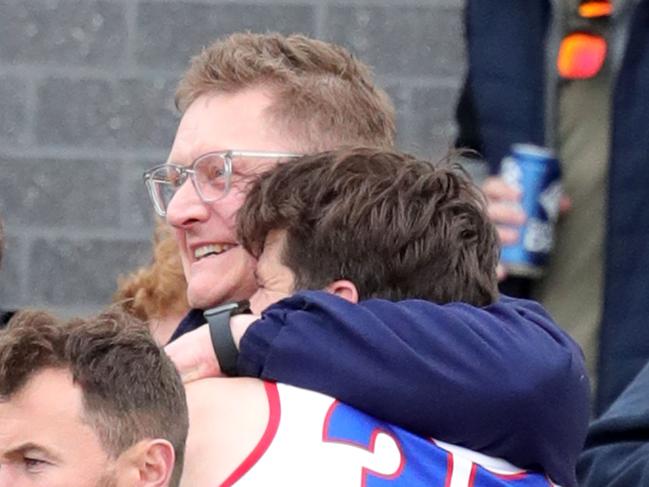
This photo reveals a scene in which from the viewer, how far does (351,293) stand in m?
2.50

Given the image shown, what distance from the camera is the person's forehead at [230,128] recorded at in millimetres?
2928

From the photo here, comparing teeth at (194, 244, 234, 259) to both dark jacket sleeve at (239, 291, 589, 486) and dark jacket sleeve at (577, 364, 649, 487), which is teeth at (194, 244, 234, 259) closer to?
dark jacket sleeve at (239, 291, 589, 486)

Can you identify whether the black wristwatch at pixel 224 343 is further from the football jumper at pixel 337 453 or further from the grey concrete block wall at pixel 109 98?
the grey concrete block wall at pixel 109 98

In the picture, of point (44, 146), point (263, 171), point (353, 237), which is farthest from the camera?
point (44, 146)

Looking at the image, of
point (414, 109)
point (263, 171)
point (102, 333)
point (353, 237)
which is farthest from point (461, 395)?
point (414, 109)

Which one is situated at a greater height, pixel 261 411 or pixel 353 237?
pixel 353 237

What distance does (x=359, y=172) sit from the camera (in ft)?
8.41

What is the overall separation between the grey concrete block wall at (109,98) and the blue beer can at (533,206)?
1376 mm

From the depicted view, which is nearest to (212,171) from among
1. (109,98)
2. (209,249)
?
(209,249)

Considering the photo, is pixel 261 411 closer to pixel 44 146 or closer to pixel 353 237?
pixel 353 237

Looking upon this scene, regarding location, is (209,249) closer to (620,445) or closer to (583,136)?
(620,445)

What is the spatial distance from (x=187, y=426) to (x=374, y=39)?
295 centimetres

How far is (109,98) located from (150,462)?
9.81ft

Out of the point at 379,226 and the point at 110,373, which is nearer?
the point at 110,373
